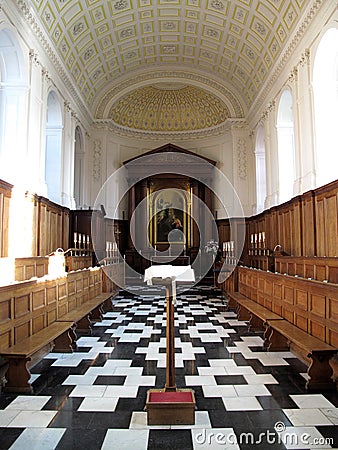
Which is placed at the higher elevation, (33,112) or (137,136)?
A: (137,136)

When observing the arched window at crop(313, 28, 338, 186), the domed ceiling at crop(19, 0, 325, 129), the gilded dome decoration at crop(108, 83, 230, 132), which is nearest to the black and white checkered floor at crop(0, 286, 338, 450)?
the arched window at crop(313, 28, 338, 186)

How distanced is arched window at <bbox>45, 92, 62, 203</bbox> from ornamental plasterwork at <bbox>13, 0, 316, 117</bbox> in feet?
4.32

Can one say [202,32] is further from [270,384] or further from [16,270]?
[270,384]

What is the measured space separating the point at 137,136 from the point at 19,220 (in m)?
10.6

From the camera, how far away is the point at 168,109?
18078 mm

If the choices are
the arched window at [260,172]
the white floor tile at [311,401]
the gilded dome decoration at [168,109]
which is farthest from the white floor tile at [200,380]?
the gilded dome decoration at [168,109]

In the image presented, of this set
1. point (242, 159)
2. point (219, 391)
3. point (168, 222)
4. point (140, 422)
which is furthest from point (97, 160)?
point (140, 422)

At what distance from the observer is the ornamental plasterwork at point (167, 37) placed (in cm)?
1020

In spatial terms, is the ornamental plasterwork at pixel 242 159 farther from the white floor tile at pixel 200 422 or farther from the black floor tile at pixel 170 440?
the black floor tile at pixel 170 440

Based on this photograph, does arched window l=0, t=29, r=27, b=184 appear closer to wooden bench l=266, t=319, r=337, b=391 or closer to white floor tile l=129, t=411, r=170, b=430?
white floor tile l=129, t=411, r=170, b=430

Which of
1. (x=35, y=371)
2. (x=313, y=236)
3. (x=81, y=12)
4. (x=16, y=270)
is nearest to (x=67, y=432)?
(x=35, y=371)

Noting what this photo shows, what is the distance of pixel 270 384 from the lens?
4176mm

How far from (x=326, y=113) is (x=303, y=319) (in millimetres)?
6099

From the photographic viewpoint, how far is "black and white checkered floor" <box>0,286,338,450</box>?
295 centimetres
